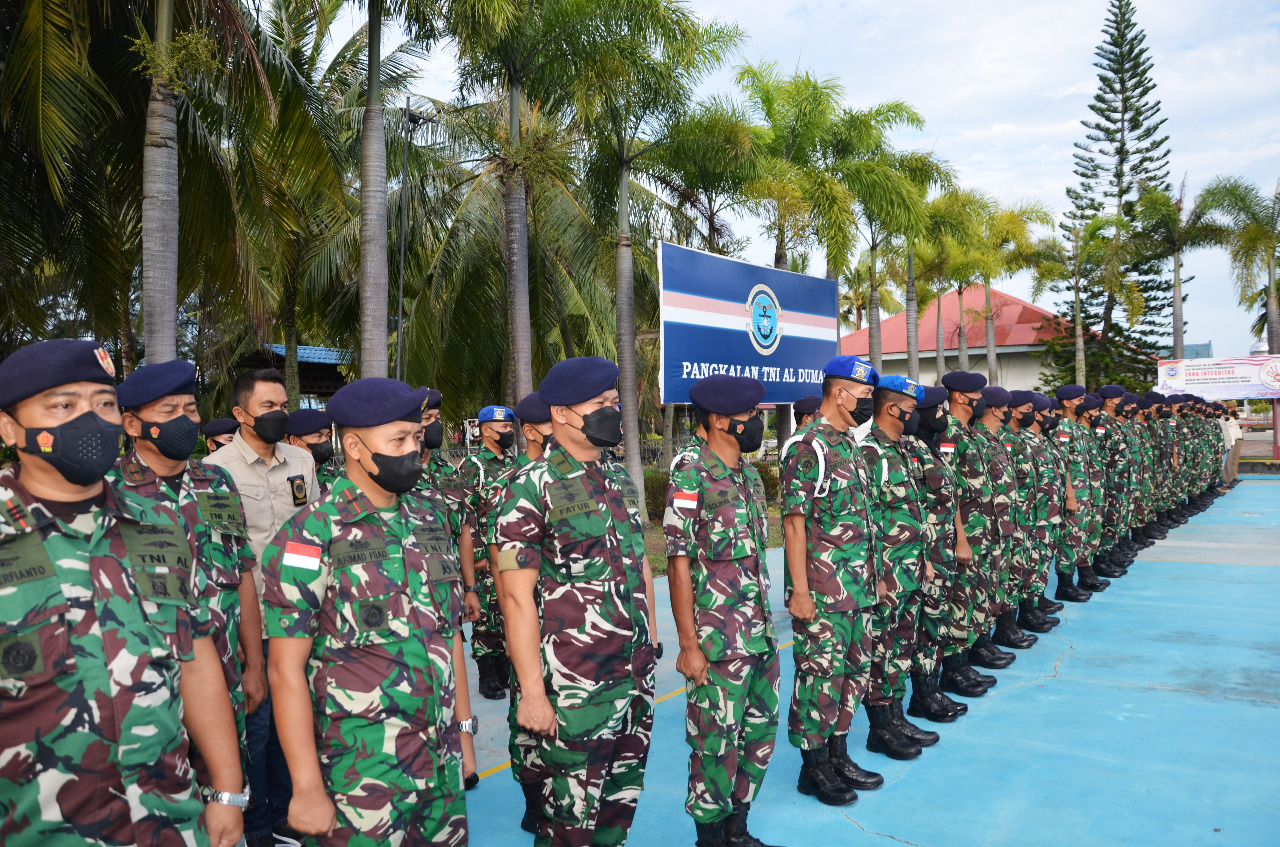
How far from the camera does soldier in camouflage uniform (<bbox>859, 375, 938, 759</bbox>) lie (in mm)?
4199

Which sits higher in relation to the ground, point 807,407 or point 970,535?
point 807,407

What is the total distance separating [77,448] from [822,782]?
320 centimetres

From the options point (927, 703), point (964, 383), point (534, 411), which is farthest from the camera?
point (964, 383)

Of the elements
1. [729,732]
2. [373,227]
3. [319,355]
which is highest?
[373,227]

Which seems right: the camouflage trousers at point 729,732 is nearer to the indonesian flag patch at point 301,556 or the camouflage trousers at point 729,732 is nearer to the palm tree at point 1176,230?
the indonesian flag patch at point 301,556

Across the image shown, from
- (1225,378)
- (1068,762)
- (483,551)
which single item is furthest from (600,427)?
(1225,378)

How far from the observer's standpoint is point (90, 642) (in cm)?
171

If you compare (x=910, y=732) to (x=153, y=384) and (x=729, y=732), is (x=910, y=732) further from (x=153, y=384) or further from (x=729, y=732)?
(x=153, y=384)

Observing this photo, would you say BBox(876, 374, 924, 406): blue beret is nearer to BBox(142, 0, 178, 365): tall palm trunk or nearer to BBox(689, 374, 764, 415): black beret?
BBox(689, 374, 764, 415): black beret

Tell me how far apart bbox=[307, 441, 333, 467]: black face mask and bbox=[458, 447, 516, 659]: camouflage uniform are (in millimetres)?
988

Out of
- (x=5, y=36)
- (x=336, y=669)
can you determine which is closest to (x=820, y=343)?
(x=5, y=36)

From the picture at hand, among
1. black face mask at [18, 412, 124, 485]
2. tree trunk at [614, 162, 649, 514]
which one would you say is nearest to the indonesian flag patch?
black face mask at [18, 412, 124, 485]

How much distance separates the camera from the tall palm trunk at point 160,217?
5.77 metres

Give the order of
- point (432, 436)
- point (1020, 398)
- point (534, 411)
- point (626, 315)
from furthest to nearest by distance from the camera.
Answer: point (626, 315) < point (1020, 398) < point (432, 436) < point (534, 411)
